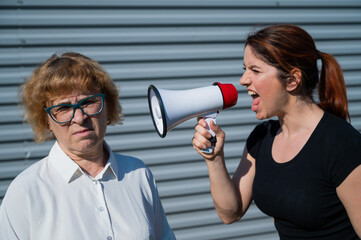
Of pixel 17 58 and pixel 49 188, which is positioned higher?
pixel 17 58

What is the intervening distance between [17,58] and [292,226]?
3.08m

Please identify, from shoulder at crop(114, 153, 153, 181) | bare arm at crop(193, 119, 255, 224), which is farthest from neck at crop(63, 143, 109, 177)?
bare arm at crop(193, 119, 255, 224)

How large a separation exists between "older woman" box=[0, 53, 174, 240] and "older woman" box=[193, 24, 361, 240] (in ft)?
1.90

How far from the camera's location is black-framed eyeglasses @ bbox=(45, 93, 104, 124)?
192 cm

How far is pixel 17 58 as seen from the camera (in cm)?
369

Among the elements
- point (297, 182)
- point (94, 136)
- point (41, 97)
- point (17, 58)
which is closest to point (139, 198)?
point (94, 136)

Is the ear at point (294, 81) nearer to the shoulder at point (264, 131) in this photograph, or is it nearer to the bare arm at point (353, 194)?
the shoulder at point (264, 131)

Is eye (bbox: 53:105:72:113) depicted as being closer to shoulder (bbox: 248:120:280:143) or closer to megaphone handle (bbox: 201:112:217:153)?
megaphone handle (bbox: 201:112:217:153)

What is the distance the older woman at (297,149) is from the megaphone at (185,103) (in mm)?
113

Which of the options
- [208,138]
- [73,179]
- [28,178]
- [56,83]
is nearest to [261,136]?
[208,138]

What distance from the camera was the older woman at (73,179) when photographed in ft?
5.94

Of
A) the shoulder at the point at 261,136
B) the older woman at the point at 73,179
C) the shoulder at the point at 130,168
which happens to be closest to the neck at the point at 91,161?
the older woman at the point at 73,179

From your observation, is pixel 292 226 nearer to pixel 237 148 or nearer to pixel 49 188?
pixel 49 188

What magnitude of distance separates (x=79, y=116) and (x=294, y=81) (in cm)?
127
